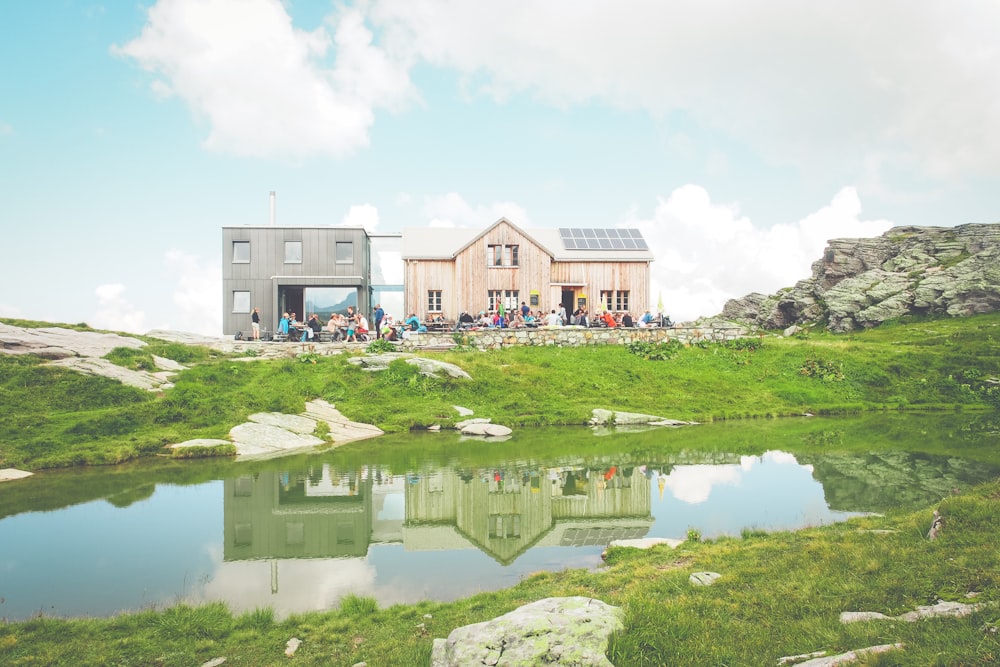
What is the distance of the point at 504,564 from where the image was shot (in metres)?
10.6

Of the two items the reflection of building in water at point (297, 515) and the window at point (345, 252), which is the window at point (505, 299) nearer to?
the window at point (345, 252)

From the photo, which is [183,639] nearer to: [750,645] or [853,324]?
[750,645]

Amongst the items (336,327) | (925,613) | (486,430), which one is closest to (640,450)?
(486,430)

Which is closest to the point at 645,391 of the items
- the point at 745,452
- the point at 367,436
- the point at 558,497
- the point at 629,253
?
the point at 745,452

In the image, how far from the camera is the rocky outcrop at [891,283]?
1752 inches

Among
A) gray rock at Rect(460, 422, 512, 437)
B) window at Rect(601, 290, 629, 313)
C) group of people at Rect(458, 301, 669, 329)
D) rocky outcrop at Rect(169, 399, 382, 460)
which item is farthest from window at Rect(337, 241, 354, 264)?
gray rock at Rect(460, 422, 512, 437)

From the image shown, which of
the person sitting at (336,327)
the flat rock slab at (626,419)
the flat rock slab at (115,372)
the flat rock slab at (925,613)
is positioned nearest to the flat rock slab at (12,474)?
the flat rock slab at (115,372)

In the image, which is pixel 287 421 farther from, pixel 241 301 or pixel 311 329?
pixel 241 301

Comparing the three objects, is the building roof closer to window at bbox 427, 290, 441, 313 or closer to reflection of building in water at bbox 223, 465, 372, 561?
window at bbox 427, 290, 441, 313

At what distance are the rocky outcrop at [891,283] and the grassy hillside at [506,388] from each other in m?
9.42

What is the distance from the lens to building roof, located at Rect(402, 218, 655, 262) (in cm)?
4369

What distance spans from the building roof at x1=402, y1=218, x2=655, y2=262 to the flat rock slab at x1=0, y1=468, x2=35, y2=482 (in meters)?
28.7

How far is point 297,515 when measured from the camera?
13.6 meters

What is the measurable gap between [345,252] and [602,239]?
64.7ft
